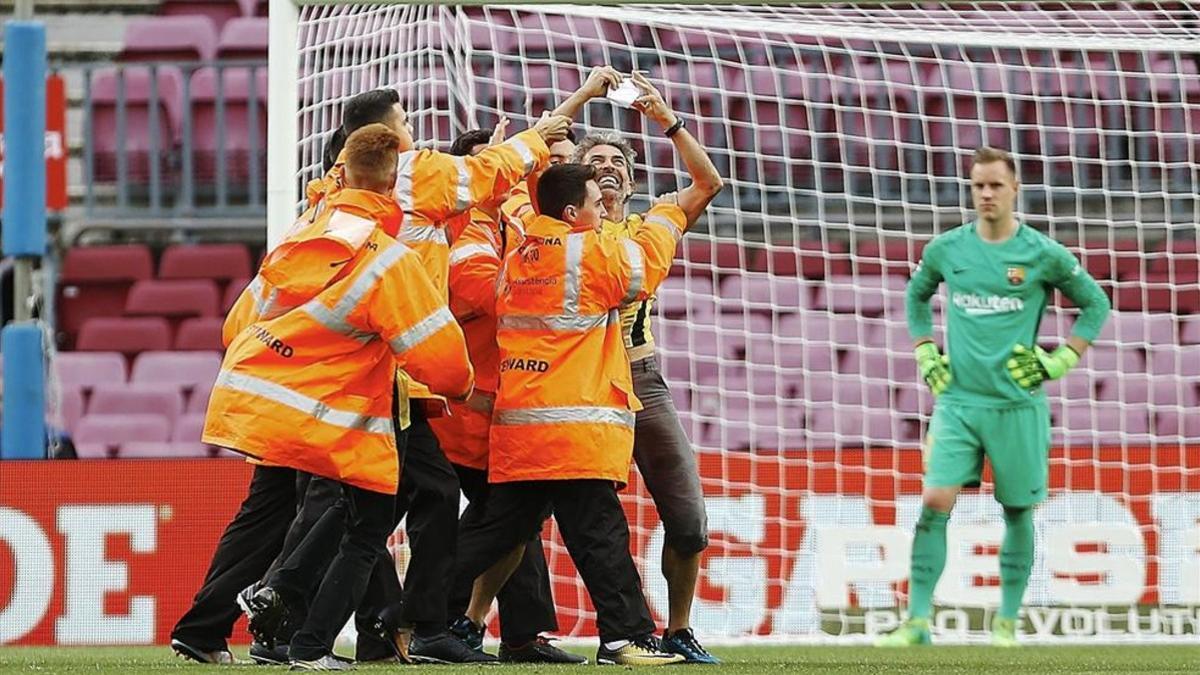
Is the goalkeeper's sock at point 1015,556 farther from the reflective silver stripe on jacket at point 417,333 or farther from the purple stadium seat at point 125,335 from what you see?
the purple stadium seat at point 125,335

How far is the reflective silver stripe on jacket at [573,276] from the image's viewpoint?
223 inches

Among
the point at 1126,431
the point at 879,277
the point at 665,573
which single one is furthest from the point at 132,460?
the point at 1126,431

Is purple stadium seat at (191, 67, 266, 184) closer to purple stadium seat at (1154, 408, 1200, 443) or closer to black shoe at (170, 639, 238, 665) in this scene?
purple stadium seat at (1154, 408, 1200, 443)

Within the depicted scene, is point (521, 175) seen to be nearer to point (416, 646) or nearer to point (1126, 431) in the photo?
point (416, 646)

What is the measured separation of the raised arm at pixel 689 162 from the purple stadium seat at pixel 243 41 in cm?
776

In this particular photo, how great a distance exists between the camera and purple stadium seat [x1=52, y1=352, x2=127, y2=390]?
40.4 ft

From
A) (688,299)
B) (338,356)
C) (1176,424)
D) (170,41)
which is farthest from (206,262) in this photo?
(338,356)

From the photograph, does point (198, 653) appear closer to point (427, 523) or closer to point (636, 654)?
point (427, 523)

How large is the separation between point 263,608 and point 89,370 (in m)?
7.62

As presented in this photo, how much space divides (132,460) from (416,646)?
2.54 meters

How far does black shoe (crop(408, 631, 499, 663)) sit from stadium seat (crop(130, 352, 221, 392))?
679 cm

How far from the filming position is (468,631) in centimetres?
611

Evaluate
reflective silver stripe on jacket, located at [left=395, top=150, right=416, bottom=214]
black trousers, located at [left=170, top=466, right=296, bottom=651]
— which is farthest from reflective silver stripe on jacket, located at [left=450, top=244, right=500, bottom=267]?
black trousers, located at [left=170, top=466, right=296, bottom=651]

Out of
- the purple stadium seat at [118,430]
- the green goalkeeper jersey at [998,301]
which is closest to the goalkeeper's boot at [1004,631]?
the green goalkeeper jersey at [998,301]
